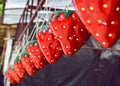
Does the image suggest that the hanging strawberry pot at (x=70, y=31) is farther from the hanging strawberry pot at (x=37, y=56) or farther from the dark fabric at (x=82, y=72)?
the dark fabric at (x=82, y=72)

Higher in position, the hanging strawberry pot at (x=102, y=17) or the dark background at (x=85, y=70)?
the hanging strawberry pot at (x=102, y=17)

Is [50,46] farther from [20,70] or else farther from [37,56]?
[20,70]

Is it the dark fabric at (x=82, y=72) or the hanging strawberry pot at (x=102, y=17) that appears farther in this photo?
the dark fabric at (x=82, y=72)

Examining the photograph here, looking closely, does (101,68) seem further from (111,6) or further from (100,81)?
(111,6)

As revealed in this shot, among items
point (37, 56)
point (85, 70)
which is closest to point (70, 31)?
point (37, 56)

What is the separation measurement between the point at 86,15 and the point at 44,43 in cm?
50

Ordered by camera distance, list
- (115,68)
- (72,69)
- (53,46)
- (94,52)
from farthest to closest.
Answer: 1. (72,69)
2. (94,52)
3. (115,68)
4. (53,46)

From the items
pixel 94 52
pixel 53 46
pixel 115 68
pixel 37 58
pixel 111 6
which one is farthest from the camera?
pixel 94 52

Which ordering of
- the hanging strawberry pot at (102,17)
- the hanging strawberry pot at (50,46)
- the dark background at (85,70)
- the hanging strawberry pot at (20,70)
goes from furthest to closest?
the dark background at (85,70) < the hanging strawberry pot at (20,70) < the hanging strawberry pot at (50,46) < the hanging strawberry pot at (102,17)

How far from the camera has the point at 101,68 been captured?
3.20 meters

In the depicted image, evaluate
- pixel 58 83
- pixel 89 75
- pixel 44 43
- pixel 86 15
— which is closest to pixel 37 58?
pixel 44 43

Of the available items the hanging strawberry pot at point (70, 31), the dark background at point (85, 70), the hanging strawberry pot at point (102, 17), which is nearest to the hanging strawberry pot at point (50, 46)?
the hanging strawberry pot at point (70, 31)

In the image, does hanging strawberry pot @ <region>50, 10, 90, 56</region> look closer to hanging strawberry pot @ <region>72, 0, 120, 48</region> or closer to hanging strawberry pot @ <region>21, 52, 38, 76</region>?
hanging strawberry pot @ <region>72, 0, 120, 48</region>

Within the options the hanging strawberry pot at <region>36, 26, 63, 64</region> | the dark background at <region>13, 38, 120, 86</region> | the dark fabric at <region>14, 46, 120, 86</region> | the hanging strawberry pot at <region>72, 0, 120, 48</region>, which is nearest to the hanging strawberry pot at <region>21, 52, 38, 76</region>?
the hanging strawberry pot at <region>36, 26, 63, 64</region>
